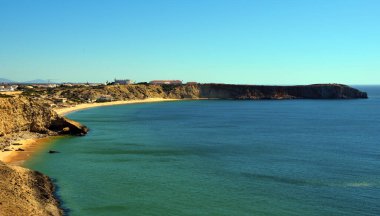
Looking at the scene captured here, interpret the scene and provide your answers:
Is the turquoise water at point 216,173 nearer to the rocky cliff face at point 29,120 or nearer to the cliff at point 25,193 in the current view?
the cliff at point 25,193

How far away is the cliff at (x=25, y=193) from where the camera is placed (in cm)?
2994

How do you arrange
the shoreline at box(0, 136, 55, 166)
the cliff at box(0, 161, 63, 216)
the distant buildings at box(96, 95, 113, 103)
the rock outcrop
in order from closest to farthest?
the cliff at box(0, 161, 63, 216) → the shoreline at box(0, 136, 55, 166) → the rock outcrop → the distant buildings at box(96, 95, 113, 103)

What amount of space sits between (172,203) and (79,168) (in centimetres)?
1764

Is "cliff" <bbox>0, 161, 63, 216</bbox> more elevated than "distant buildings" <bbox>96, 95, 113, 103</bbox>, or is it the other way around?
"distant buildings" <bbox>96, 95, 113, 103</bbox>

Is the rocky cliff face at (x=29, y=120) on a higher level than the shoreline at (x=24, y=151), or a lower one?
higher

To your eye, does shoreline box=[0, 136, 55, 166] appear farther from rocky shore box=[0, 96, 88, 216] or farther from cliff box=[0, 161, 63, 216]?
cliff box=[0, 161, 63, 216]

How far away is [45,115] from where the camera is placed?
73.8 meters

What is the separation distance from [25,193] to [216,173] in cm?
2112

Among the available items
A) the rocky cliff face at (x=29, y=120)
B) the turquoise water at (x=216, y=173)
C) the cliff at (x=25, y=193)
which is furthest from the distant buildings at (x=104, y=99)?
the cliff at (x=25, y=193)

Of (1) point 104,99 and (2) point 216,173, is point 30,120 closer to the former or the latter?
(2) point 216,173

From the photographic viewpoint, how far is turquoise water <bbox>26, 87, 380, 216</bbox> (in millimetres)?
34750

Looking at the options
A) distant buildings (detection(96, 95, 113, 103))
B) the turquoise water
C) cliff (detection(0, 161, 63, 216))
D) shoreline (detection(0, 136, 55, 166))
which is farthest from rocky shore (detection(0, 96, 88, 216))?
distant buildings (detection(96, 95, 113, 103))

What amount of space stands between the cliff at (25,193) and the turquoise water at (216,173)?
1591mm

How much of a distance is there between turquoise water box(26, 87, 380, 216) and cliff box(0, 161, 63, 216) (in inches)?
62.6
